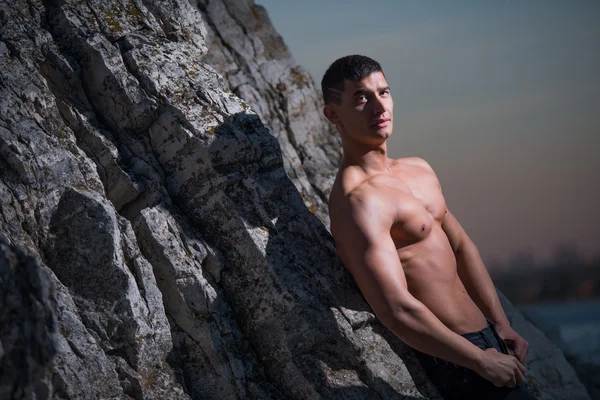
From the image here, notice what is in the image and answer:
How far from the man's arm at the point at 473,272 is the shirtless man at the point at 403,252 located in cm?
7

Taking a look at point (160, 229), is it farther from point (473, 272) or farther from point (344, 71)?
point (473, 272)

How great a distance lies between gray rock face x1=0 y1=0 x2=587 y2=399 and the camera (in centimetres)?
312

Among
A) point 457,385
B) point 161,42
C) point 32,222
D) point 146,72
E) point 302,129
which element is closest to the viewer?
point 32,222

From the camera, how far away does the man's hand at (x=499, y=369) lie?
122 inches

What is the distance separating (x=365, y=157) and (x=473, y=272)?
98 cm

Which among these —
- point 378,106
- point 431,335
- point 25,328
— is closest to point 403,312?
point 431,335

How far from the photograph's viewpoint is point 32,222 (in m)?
3.15

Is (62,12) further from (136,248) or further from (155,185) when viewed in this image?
(136,248)

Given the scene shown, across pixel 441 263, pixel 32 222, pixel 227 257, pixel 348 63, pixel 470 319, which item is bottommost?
pixel 470 319

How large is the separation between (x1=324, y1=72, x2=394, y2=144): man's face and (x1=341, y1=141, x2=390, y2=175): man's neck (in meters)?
0.06

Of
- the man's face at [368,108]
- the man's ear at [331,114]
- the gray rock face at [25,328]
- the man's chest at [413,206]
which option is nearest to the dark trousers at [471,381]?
the man's chest at [413,206]

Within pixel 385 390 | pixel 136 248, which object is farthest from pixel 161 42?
pixel 385 390

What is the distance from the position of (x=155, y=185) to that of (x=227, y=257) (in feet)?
1.73

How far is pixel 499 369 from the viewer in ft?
10.3
